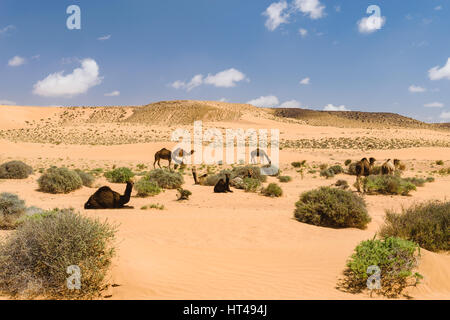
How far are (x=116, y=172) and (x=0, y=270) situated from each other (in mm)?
14062

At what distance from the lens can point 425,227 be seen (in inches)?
307

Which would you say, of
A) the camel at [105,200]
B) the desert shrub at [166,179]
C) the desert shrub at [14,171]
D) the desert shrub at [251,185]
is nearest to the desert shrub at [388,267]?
the camel at [105,200]

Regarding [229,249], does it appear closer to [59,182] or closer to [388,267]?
[388,267]

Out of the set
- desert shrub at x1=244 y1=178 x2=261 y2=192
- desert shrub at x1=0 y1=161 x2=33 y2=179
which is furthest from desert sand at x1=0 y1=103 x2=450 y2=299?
desert shrub at x1=0 y1=161 x2=33 y2=179

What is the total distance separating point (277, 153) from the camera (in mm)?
37500

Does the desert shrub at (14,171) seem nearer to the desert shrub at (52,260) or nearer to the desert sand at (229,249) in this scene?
the desert sand at (229,249)

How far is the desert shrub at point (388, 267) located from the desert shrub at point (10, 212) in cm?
781

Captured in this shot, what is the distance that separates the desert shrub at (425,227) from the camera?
24.9 feet

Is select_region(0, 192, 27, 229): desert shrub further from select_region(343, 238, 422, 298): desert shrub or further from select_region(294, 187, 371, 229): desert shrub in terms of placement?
select_region(294, 187, 371, 229): desert shrub

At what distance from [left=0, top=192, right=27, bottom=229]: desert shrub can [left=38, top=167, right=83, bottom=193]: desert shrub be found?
618 centimetres

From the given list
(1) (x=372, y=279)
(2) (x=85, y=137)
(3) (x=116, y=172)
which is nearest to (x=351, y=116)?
(2) (x=85, y=137)

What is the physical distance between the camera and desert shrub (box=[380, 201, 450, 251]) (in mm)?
7590

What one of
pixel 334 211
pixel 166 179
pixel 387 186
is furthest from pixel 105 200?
pixel 387 186
